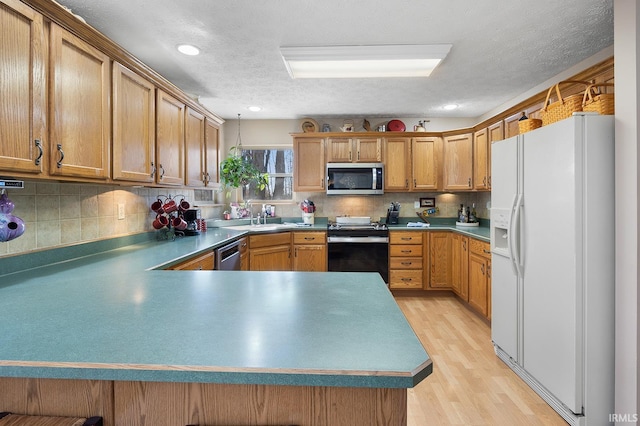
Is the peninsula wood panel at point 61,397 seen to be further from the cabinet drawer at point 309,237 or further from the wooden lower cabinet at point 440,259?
the wooden lower cabinet at point 440,259

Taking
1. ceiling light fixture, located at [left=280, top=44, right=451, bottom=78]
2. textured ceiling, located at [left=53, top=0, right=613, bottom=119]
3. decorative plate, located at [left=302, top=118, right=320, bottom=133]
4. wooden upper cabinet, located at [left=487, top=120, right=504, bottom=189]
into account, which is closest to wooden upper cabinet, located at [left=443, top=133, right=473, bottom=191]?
wooden upper cabinet, located at [left=487, top=120, right=504, bottom=189]

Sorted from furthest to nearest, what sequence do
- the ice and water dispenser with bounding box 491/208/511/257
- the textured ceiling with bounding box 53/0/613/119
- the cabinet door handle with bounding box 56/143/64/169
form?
the ice and water dispenser with bounding box 491/208/511/257, the textured ceiling with bounding box 53/0/613/119, the cabinet door handle with bounding box 56/143/64/169

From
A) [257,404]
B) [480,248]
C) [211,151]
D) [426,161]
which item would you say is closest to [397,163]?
[426,161]

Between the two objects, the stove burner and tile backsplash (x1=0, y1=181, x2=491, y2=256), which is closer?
tile backsplash (x1=0, y1=181, x2=491, y2=256)

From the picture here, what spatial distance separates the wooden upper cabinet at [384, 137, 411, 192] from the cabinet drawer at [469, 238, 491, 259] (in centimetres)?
120

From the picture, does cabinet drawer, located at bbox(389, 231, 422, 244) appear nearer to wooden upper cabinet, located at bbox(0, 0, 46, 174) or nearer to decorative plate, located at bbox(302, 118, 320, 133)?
decorative plate, located at bbox(302, 118, 320, 133)

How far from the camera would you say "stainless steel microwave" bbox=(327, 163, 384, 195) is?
4.29 metres

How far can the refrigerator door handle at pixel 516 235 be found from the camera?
2.10 meters

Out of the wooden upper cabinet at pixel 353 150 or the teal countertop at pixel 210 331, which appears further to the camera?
the wooden upper cabinet at pixel 353 150

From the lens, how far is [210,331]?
2.82 feet

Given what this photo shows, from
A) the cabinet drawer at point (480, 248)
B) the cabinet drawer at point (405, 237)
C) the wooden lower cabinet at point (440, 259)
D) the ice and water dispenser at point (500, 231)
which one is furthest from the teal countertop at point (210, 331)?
the wooden lower cabinet at point (440, 259)

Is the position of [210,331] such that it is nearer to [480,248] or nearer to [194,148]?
[194,148]

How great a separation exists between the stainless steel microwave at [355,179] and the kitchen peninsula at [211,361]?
3.27 meters

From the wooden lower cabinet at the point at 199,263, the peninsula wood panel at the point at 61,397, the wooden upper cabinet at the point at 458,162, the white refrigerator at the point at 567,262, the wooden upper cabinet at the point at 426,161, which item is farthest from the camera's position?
the wooden upper cabinet at the point at 426,161
